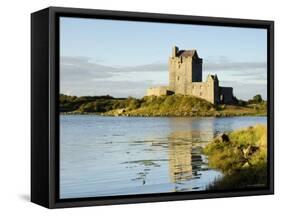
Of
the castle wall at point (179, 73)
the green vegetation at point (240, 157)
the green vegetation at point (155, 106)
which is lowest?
the green vegetation at point (240, 157)

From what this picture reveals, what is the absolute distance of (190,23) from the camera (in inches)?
389

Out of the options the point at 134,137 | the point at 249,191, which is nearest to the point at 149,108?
the point at 134,137

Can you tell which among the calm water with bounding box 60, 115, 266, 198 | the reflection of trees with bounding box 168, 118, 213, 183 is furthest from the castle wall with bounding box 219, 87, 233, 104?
the reflection of trees with bounding box 168, 118, 213, 183

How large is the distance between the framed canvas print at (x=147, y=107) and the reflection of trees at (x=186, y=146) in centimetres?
1

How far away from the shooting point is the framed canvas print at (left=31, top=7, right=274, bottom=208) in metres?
9.12

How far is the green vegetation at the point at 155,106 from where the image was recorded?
9266 millimetres

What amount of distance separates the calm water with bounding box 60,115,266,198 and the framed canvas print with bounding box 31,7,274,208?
11 mm

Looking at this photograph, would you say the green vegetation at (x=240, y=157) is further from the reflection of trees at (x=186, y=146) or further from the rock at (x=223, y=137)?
the reflection of trees at (x=186, y=146)

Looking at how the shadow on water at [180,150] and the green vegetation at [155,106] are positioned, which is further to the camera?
the shadow on water at [180,150]

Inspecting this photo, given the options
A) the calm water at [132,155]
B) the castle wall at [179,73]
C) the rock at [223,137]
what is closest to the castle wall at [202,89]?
the castle wall at [179,73]

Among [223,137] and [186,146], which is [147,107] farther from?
[223,137]

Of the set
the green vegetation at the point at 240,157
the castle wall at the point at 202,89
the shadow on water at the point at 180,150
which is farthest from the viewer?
the green vegetation at the point at 240,157

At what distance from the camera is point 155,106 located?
9789 mm

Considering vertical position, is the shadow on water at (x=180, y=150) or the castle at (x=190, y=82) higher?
the castle at (x=190, y=82)
